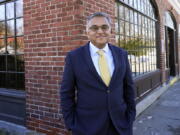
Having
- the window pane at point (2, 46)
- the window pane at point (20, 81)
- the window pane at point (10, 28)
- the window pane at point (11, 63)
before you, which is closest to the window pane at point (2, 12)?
the window pane at point (10, 28)

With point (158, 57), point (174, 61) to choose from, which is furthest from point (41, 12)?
point (174, 61)

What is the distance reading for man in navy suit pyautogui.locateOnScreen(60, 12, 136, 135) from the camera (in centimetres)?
201

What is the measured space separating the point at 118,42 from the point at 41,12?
7.07ft

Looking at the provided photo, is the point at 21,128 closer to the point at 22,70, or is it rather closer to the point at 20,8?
the point at 22,70

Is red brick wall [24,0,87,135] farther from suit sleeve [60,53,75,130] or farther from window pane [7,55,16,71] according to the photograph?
suit sleeve [60,53,75,130]

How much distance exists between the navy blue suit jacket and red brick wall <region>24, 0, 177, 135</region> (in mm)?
1323

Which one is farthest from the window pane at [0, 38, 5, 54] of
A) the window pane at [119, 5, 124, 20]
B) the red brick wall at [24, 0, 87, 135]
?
the window pane at [119, 5, 124, 20]

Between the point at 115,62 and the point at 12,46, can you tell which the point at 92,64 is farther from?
the point at 12,46

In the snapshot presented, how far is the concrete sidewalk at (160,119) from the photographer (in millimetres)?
4540

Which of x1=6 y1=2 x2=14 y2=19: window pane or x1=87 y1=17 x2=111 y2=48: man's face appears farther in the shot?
x1=6 y1=2 x2=14 y2=19: window pane

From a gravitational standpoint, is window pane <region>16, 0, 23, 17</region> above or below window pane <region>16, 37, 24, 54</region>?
above

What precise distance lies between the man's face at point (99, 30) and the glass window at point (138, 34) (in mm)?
3175

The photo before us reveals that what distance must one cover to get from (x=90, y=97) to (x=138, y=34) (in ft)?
16.6

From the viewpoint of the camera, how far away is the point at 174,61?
37.7ft
